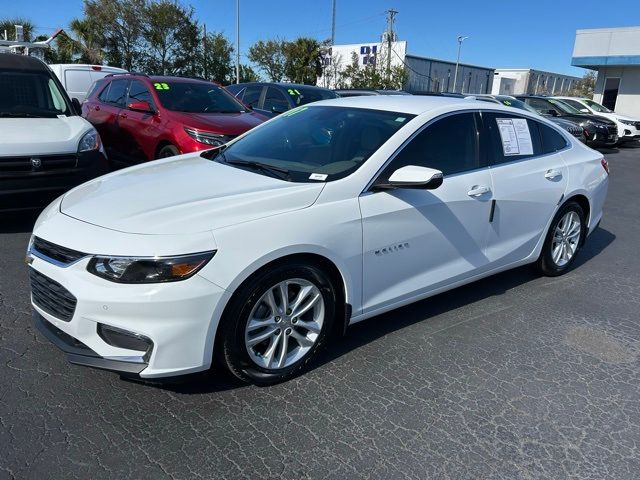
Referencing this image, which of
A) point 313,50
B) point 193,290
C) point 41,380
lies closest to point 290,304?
point 193,290

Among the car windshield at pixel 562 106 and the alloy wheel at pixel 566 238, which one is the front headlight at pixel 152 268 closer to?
the alloy wheel at pixel 566 238

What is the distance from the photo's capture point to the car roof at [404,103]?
3.78 m

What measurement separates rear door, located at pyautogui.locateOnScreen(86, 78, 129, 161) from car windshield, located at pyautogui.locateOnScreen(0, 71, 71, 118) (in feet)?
4.99

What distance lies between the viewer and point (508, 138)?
167 inches

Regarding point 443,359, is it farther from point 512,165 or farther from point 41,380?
point 41,380

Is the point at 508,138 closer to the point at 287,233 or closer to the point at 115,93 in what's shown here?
the point at 287,233

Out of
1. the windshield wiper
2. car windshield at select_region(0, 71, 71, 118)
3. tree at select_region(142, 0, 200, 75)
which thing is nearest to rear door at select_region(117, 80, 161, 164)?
car windshield at select_region(0, 71, 71, 118)

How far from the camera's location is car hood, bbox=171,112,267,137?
6.82 m

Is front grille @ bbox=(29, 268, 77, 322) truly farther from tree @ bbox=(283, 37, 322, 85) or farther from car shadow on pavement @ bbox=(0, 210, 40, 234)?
tree @ bbox=(283, 37, 322, 85)

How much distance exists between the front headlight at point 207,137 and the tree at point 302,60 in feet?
122

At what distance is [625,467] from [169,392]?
2330 mm

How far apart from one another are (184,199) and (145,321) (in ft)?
2.50

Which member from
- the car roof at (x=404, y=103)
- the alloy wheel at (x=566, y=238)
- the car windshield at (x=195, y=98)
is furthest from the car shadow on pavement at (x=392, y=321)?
the car windshield at (x=195, y=98)

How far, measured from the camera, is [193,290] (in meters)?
2.53
